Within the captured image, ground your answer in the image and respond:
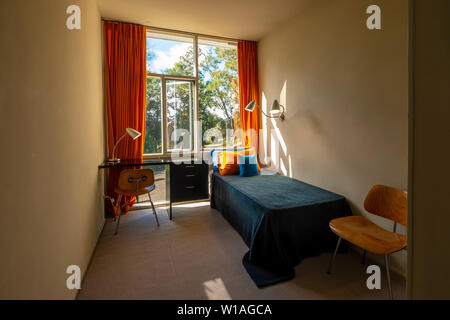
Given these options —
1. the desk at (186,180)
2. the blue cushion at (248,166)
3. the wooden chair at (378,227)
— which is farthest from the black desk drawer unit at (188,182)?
the wooden chair at (378,227)

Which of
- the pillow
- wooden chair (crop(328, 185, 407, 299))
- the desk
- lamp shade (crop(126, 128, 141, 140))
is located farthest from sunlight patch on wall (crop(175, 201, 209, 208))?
wooden chair (crop(328, 185, 407, 299))

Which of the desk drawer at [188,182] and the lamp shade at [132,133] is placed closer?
the lamp shade at [132,133]

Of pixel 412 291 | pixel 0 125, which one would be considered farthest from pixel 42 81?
pixel 412 291

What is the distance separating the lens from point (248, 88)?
13.5 feet

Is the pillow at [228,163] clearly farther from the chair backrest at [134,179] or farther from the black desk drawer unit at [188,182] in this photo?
the chair backrest at [134,179]

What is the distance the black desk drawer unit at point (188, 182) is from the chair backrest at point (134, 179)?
0.45 metres

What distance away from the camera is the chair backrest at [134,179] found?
9.24 feet

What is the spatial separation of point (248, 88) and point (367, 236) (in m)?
3.11

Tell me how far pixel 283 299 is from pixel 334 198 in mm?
1180

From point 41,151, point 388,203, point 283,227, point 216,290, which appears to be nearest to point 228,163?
point 283,227

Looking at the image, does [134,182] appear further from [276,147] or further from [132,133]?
[276,147]

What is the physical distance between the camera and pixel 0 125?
2.87 feet

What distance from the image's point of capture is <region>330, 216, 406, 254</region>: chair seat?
1.59 m

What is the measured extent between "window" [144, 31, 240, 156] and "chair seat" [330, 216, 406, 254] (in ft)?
8.30
